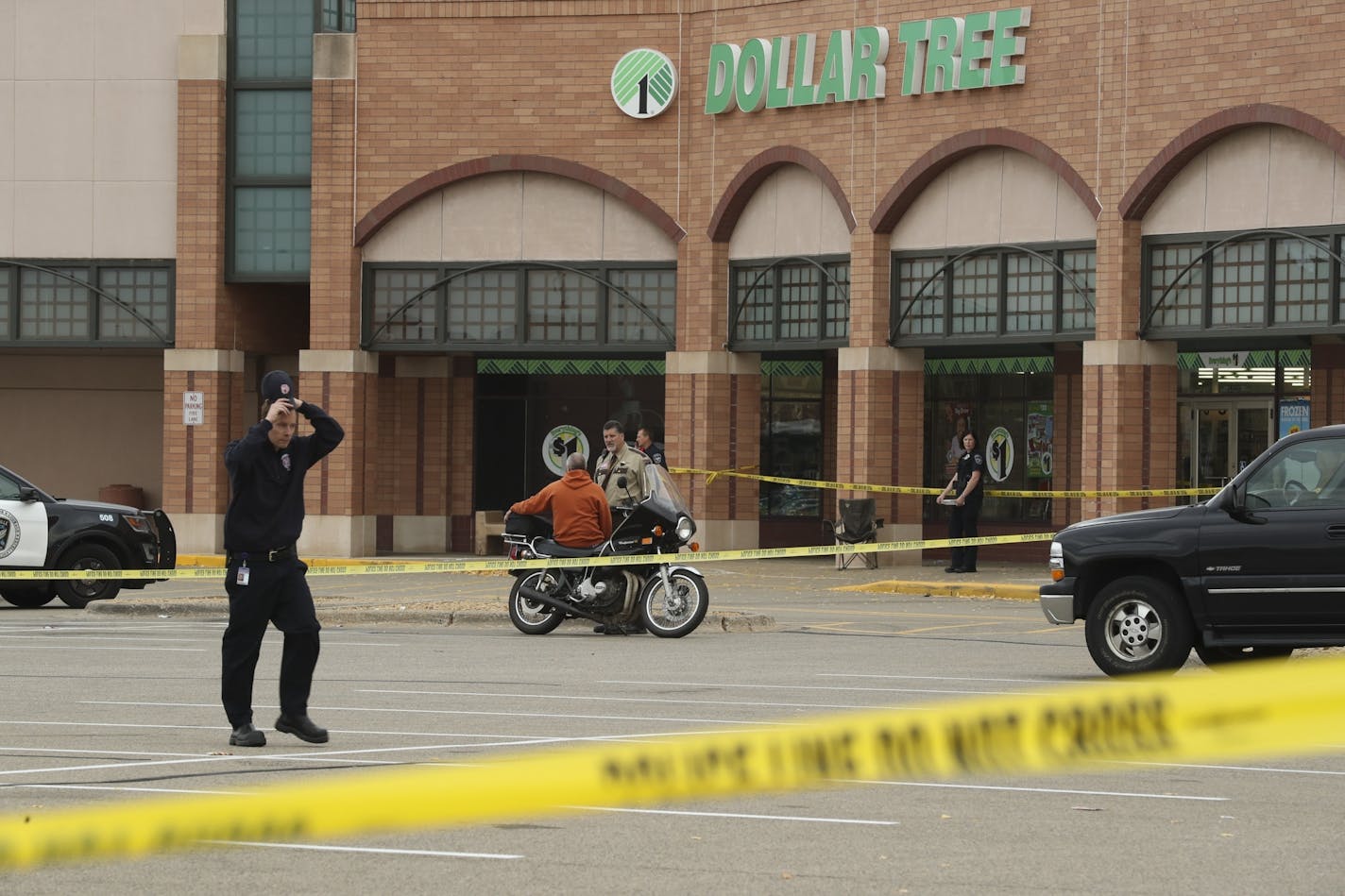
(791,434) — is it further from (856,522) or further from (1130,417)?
(1130,417)

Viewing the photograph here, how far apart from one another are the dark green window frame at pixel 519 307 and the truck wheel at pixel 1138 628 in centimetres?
1681

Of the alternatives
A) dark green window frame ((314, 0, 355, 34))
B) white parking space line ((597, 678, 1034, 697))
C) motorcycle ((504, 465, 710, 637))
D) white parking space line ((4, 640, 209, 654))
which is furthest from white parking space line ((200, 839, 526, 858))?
dark green window frame ((314, 0, 355, 34))

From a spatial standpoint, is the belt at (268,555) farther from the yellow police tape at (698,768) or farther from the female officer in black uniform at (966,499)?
the female officer in black uniform at (966,499)

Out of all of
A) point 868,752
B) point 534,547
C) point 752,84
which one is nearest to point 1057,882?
point 868,752

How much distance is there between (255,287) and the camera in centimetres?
3303

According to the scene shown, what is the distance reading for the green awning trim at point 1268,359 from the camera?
91.7 ft

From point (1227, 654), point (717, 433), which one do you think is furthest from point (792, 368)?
point (1227, 654)

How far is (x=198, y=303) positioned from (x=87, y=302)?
1.98m

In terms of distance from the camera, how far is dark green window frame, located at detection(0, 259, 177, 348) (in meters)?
32.3

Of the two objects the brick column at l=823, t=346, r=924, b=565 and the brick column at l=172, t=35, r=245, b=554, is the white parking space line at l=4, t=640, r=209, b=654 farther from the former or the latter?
the brick column at l=172, t=35, r=245, b=554

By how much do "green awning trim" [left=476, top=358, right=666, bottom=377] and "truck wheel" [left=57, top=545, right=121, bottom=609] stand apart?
11331 mm

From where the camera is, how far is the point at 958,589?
80.2 ft

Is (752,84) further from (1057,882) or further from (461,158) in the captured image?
(1057,882)

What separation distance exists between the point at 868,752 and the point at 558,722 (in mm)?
2572
